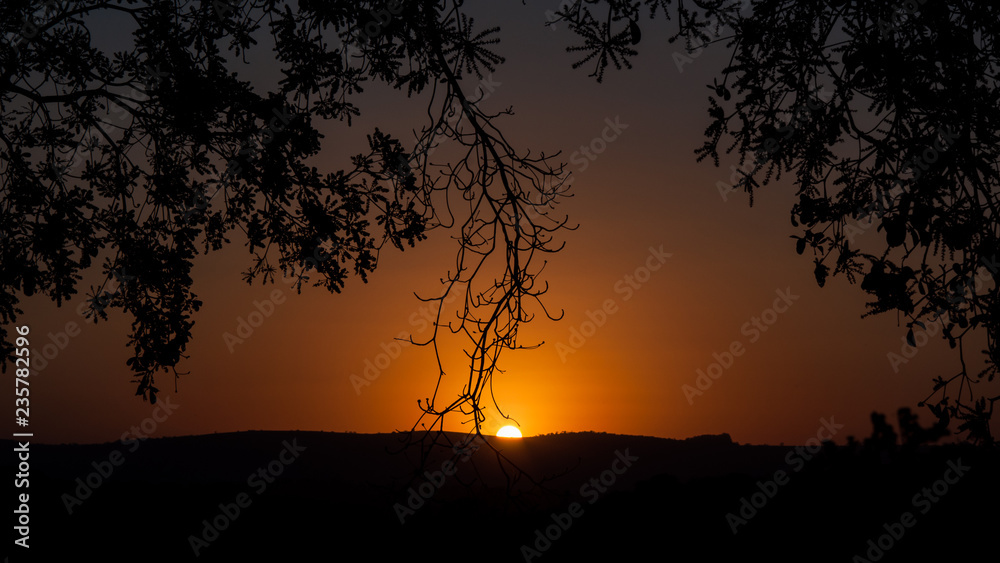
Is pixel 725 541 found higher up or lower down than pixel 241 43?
lower down

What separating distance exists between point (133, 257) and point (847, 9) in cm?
731

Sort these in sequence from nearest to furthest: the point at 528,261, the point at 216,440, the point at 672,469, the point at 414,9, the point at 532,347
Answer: the point at 532,347 < the point at 528,261 < the point at 414,9 < the point at 672,469 < the point at 216,440

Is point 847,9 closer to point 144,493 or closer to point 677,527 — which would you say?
point 677,527

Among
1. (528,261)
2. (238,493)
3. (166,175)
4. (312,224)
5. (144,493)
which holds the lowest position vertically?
(528,261)

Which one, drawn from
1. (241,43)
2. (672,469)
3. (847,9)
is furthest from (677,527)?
(672,469)

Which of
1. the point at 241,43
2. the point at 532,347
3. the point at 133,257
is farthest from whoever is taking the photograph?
the point at 133,257

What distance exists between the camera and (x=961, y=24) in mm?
5641

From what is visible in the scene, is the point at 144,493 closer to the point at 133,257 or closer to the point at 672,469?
the point at 133,257

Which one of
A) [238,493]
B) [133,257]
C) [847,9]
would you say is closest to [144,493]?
[238,493]

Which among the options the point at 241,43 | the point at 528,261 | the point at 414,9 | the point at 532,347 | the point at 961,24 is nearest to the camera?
the point at 532,347

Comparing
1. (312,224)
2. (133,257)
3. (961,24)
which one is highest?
(133,257)

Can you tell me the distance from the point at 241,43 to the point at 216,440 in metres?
36.9

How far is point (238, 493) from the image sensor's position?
7.23 metres

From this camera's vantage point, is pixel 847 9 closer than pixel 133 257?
Yes
